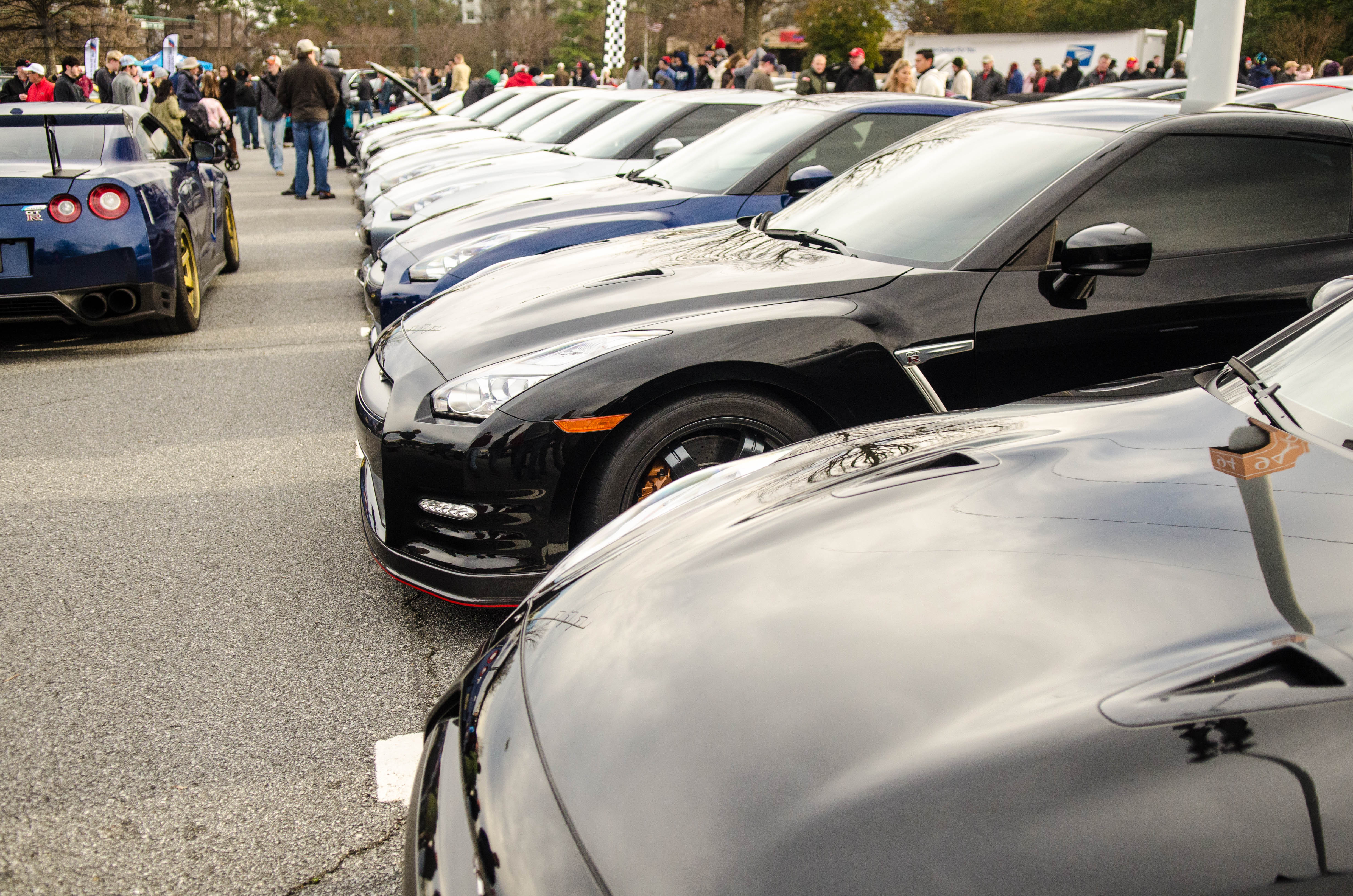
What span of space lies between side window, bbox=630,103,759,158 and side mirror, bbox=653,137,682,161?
0.49 meters

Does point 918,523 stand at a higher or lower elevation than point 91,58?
lower

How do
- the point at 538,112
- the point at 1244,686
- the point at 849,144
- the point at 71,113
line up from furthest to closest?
the point at 538,112
the point at 71,113
the point at 849,144
the point at 1244,686

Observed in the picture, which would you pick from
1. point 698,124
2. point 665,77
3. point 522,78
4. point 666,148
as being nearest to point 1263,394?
point 666,148

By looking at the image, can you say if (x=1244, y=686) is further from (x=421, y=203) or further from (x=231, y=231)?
(x=231, y=231)

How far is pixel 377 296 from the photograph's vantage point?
5688 millimetres

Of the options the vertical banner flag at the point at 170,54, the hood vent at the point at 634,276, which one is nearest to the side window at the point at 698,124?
the hood vent at the point at 634,276

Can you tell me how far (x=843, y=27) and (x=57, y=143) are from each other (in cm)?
4136

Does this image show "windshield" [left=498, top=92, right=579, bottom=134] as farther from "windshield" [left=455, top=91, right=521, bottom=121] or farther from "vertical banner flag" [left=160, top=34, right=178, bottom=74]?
"vertical banner flag" [left=160, top=34, right=178, bottom=74]

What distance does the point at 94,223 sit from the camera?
611 centimetres

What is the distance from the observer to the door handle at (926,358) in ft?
10.2

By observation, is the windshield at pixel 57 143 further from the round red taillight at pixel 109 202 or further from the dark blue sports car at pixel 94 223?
the round red taillight at pixel 109 202

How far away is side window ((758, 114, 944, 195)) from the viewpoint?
5.32 m

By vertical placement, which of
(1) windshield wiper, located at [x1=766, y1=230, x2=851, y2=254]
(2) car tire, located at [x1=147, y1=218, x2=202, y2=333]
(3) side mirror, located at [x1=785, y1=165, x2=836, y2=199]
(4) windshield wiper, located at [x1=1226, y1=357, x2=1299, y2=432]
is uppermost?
(3) side mirror, located at [x1=785, y1=165, x2=836, y2=199]

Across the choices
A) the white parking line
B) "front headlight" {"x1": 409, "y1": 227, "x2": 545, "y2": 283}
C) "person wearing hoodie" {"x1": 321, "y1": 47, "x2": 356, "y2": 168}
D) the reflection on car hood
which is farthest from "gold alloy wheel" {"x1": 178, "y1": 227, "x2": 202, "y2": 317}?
"person wearing hoodie" {"x1": 321, "y1": 47, "x2": 356, "y2": 168}
